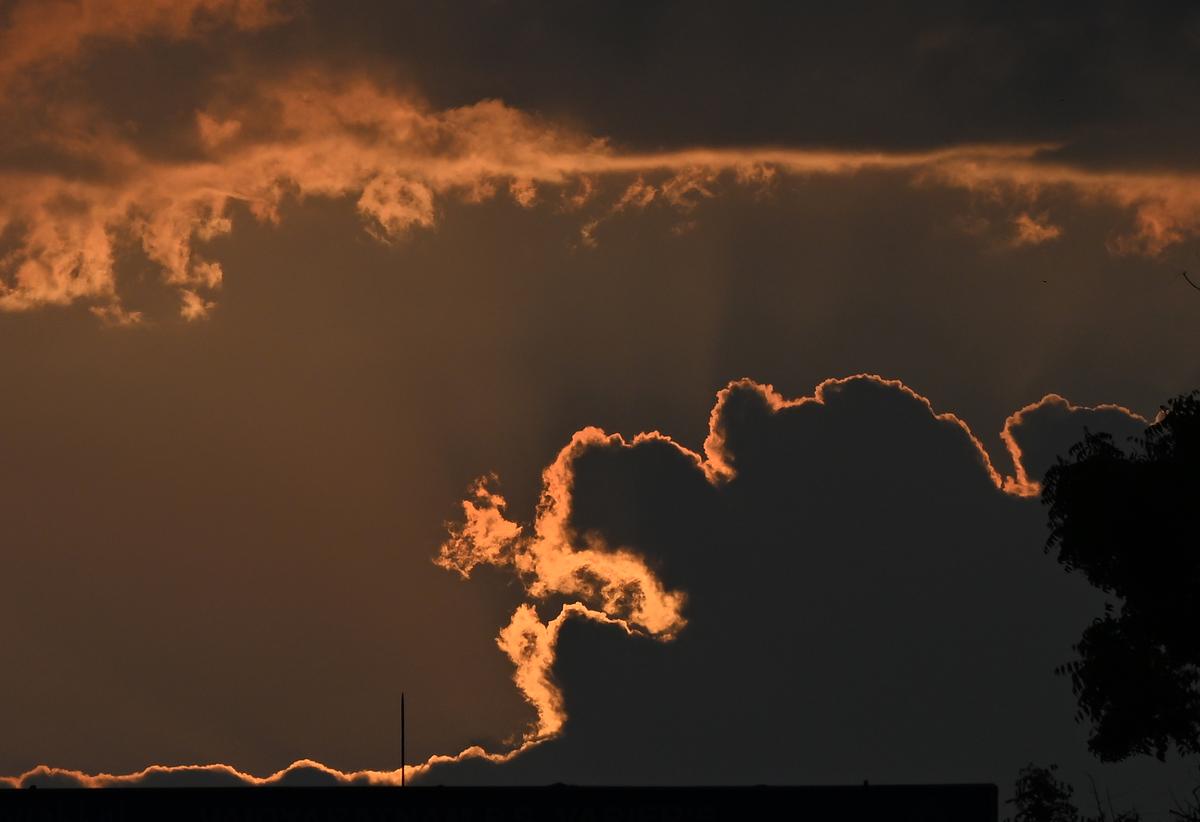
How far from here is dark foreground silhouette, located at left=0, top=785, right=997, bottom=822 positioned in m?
50.8

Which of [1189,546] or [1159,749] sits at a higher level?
[1189,546]

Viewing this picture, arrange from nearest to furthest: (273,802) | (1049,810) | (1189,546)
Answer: (1189,546)
(273,802)
(1049,810)

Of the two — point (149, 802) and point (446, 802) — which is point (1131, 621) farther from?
point (149, 802)

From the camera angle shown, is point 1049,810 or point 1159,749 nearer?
point 1159,749

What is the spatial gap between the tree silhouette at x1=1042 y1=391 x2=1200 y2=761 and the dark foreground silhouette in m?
8.99

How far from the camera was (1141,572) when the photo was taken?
149ft

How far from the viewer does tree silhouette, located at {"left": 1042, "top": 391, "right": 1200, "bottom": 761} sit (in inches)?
1757

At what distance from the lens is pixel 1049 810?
192ft

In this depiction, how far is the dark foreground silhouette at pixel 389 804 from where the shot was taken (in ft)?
167

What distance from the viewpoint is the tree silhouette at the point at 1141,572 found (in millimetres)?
44625

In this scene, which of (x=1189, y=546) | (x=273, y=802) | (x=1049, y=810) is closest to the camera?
(x=1189, y=546)

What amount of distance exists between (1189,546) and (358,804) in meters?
23.8

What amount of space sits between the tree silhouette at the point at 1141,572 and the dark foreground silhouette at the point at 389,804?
8992mm

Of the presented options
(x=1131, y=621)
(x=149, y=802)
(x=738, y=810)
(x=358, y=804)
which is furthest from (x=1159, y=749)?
(x=149, y=802)
